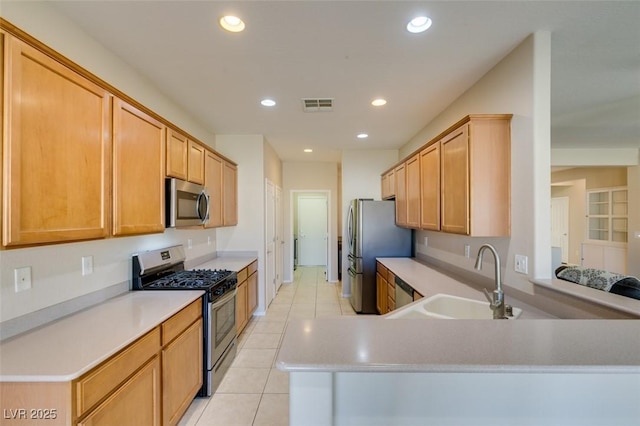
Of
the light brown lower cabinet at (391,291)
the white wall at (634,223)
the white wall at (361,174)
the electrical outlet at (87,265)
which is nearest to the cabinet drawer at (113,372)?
the electrical outlet at (87,265)

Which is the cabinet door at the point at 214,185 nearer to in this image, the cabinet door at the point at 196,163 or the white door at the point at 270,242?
the cabinet door at the point at 196,163

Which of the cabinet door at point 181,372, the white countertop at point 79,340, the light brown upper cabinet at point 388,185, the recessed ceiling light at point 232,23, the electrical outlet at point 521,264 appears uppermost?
the recessed ceiling light at point 232,23

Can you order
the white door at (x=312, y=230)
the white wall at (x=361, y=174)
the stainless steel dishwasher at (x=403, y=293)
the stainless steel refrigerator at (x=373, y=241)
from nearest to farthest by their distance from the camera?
1. the stainless steel dishwasher at (x=403, y=293)
2. the stainless steel refrigerator at (x=373, y=241)
3. the white wall at (x=361, y=174)
4. the white door at (x=312, y=230)

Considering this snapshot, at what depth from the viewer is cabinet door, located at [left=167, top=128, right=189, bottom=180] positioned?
2.37m

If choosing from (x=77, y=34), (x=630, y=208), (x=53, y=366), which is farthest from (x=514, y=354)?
(x=630, y=208)

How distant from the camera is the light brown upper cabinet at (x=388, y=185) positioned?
421 centimetres

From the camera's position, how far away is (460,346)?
89cm

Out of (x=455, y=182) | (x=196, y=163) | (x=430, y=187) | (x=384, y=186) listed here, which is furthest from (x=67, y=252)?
(x=384, y=186)

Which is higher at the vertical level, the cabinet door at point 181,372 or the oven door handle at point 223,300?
the oven door handle at point 223,300

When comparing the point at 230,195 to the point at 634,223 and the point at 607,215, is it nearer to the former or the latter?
the point at 634,223

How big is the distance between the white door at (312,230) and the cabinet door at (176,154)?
5466 mm

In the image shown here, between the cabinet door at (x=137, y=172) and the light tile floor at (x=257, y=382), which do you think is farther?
the light tile floor at (x=257, y=382)

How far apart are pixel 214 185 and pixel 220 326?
5.32ft

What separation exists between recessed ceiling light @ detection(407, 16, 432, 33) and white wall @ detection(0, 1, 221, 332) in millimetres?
2153
